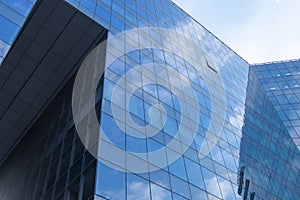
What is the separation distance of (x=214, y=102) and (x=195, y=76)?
2891mm

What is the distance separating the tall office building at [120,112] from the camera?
19.2 metres

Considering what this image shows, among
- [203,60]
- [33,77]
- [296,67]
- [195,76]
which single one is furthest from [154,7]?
[296,67]

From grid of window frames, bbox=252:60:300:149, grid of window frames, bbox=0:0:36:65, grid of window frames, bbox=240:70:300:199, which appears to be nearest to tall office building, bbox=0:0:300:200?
grid of window frames, bbox=0:0:36:65

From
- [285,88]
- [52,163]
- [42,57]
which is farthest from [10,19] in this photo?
[285,88]

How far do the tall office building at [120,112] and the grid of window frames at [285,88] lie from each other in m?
13.0

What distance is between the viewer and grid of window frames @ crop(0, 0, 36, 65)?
719 inches

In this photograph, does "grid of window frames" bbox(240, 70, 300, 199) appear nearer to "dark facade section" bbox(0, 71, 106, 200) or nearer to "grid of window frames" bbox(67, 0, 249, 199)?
"grid of window frames" bbox(67, 0, 249, 199)

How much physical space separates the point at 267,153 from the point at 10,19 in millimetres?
30633

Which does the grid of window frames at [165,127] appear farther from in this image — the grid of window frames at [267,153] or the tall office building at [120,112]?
the grid of window frames at [267,153]

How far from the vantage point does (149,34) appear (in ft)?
103

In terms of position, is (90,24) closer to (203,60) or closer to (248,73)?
(203,60)

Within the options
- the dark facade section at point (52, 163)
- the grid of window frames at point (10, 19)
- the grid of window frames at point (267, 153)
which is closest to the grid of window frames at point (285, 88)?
the grid of window frames at point (267, 153)

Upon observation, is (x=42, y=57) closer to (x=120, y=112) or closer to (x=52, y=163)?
(x=52, y=163)

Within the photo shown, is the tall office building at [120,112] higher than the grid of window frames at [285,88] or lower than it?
lower
